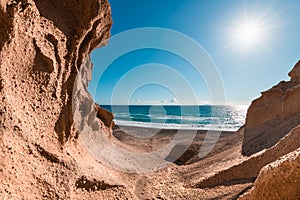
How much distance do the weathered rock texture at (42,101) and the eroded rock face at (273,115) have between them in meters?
5.66

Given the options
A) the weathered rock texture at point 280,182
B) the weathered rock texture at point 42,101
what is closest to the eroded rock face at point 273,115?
the weathered rock texture at point 280,182

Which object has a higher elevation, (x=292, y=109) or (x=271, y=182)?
(x=292, y=109)

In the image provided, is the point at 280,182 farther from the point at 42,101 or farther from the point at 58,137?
the point at 42,101

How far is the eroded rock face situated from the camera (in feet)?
24.3

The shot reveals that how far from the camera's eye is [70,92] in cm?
516

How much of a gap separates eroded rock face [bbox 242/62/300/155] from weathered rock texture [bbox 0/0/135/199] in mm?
5665

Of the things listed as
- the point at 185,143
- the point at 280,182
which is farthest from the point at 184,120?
the point at 280,182

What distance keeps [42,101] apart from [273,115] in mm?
10008

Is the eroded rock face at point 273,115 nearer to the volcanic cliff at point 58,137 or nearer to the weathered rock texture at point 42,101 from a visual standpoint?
the volcanic cliff at point 58,137

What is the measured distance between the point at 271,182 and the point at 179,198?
3.24 metres

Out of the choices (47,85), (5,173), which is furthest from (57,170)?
(47,85)

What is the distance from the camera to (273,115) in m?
9.65

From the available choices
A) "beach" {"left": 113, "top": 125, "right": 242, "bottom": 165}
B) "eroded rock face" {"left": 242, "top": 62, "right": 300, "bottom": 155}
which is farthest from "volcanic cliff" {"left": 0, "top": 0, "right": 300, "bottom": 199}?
"beach" {"left": 113, "top": 125, "right": 242, "bottom": 165}

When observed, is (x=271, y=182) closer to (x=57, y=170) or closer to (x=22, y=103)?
(x=57, y=170)
